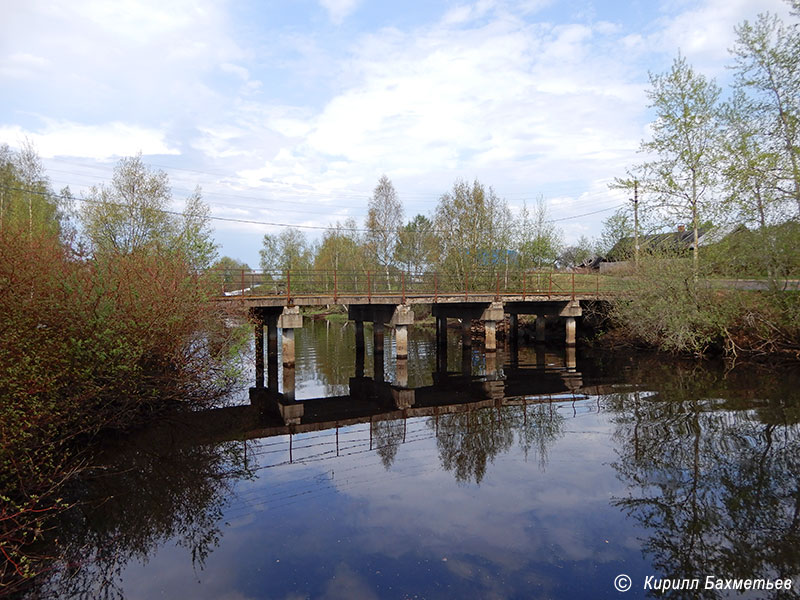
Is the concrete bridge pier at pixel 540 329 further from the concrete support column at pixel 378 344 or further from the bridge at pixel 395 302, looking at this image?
the concrete support column at pixel 378 344

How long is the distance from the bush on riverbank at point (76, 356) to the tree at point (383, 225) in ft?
76.8

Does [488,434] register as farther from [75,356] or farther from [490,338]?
[490,338]

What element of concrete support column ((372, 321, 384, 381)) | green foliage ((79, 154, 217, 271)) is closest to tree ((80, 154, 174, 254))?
green foliage ((79, 154, 217, 271))

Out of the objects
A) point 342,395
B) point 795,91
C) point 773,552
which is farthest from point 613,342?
point 773,552

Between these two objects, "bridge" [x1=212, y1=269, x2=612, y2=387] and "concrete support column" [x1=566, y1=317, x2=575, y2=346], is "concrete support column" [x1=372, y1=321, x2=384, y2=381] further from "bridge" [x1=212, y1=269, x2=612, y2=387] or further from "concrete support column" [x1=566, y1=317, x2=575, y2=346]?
"concrete support column" [x1=566, y1=317, x2=575, y2=346]

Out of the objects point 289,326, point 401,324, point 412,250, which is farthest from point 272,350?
point 412,250

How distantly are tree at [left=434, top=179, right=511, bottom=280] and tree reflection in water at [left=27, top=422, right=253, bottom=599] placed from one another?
19992 millimetres

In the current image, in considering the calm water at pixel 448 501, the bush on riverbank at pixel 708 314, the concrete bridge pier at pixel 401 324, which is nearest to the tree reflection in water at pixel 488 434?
the calm water at pixel 448 501

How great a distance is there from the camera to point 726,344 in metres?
17.7

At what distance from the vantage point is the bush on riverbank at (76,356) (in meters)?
5.84

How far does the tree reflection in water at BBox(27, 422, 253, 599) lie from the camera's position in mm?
5285

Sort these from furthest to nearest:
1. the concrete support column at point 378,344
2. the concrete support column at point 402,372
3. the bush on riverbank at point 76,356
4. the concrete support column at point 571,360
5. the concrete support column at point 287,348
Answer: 1. the concrete support column at point 378,344
2. the concrete support column at point 571,360
3. the concrete support column at point 287,348
4. the concrete support column at point 402,372
5. the bush on riverbank at point 76,356

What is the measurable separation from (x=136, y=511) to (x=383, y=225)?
30.8 m

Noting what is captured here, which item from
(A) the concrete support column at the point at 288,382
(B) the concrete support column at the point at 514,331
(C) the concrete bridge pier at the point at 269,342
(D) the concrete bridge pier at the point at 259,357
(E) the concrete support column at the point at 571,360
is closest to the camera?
(A) the concrete support column at the point at 288,382
